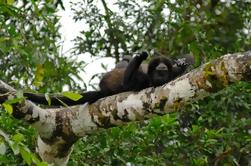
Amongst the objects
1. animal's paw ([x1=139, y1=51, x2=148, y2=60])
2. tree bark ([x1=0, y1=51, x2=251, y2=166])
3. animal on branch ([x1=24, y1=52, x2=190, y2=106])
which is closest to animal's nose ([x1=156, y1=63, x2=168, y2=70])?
animal on branch ([x1=24, y1=52, x2=190, y2=106])

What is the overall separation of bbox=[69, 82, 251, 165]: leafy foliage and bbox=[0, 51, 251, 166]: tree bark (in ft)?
1.68

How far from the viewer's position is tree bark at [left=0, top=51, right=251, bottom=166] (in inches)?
90.7

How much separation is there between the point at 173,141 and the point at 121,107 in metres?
1.32

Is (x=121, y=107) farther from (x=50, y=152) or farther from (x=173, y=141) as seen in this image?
(x=173, y=141)

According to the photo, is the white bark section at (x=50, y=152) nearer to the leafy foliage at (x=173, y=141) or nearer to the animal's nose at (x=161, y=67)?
the leafy foliage at (x=173, y=141)

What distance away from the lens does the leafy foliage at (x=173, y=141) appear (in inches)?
144

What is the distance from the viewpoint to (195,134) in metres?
3.94

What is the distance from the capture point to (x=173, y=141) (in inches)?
154

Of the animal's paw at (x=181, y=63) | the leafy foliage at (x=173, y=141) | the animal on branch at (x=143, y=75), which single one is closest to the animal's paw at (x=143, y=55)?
the animal on branch at (x=143, y=75)

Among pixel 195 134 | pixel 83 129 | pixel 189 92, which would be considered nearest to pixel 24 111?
pixel 83 129

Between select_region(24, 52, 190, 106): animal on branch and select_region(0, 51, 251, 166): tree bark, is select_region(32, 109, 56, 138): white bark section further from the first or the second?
select_region(24, 52, 190, 106): animal on branch

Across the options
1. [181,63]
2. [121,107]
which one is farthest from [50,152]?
[181,63]

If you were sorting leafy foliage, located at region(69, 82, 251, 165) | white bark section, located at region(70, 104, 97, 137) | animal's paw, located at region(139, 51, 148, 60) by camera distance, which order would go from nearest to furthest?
white bark section, located at region(70, 104, 97, 137) → animal's paw, located at region(139, 51, 148, 60) → leafy foliage, located at region(69, 82, 251, 165)

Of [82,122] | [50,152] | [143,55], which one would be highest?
[143,55]
